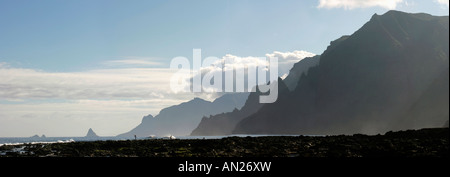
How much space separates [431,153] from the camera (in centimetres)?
3244

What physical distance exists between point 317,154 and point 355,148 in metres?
6.04
